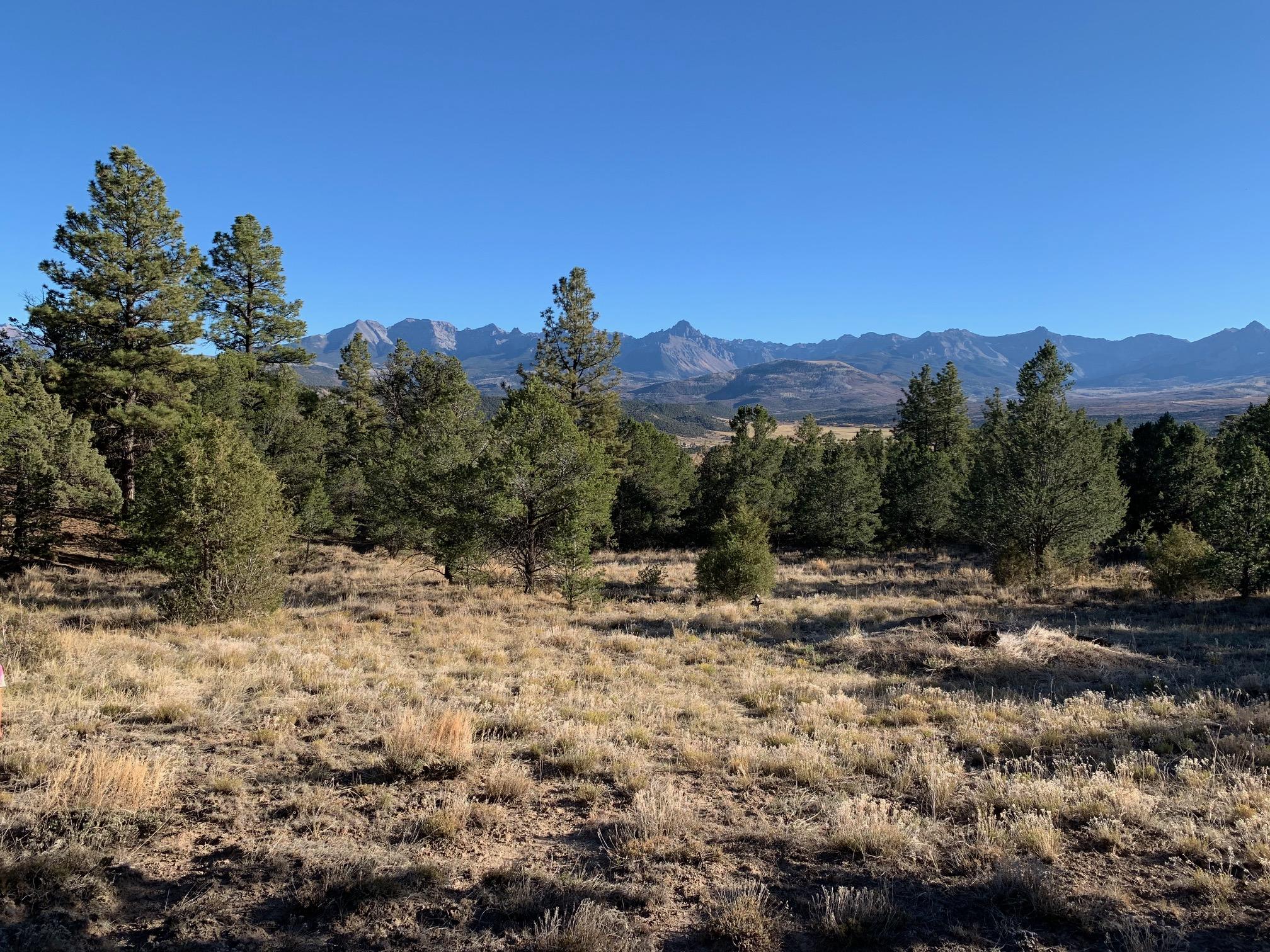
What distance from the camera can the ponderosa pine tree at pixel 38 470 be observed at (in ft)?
62.5

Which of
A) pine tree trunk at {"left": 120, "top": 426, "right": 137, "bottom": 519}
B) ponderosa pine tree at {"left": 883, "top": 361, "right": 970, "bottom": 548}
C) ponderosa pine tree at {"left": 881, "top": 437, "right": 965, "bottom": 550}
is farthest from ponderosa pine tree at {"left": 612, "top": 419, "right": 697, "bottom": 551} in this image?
pine tree trunk at {"left": 120, "top": 426, "right": 137, "bottom": 519}

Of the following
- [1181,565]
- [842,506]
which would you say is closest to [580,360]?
[842,506]

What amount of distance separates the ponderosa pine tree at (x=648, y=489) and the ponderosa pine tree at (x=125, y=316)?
24189mm

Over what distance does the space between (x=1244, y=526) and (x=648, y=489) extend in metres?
29.3

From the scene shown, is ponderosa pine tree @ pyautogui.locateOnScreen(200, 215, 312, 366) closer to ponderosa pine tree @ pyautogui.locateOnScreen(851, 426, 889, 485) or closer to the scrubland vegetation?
the scrubland vegetation

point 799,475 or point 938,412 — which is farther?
point 938,412

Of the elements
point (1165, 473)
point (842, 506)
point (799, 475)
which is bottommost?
point (842, 506)

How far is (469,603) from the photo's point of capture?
19344 mm

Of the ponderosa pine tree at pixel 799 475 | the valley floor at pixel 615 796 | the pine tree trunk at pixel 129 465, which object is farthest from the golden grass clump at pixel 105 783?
the ponderosa pine tree at pixel 799 475

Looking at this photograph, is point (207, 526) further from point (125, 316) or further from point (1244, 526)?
point (1244, 526)

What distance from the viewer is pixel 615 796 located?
6.62m

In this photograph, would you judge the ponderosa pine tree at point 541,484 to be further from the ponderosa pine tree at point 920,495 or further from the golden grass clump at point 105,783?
the ponderosa pine tree at point 920,495

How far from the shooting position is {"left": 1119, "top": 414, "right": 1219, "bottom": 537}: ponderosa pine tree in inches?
1430

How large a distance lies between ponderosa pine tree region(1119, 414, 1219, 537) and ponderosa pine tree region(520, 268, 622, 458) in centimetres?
3059
